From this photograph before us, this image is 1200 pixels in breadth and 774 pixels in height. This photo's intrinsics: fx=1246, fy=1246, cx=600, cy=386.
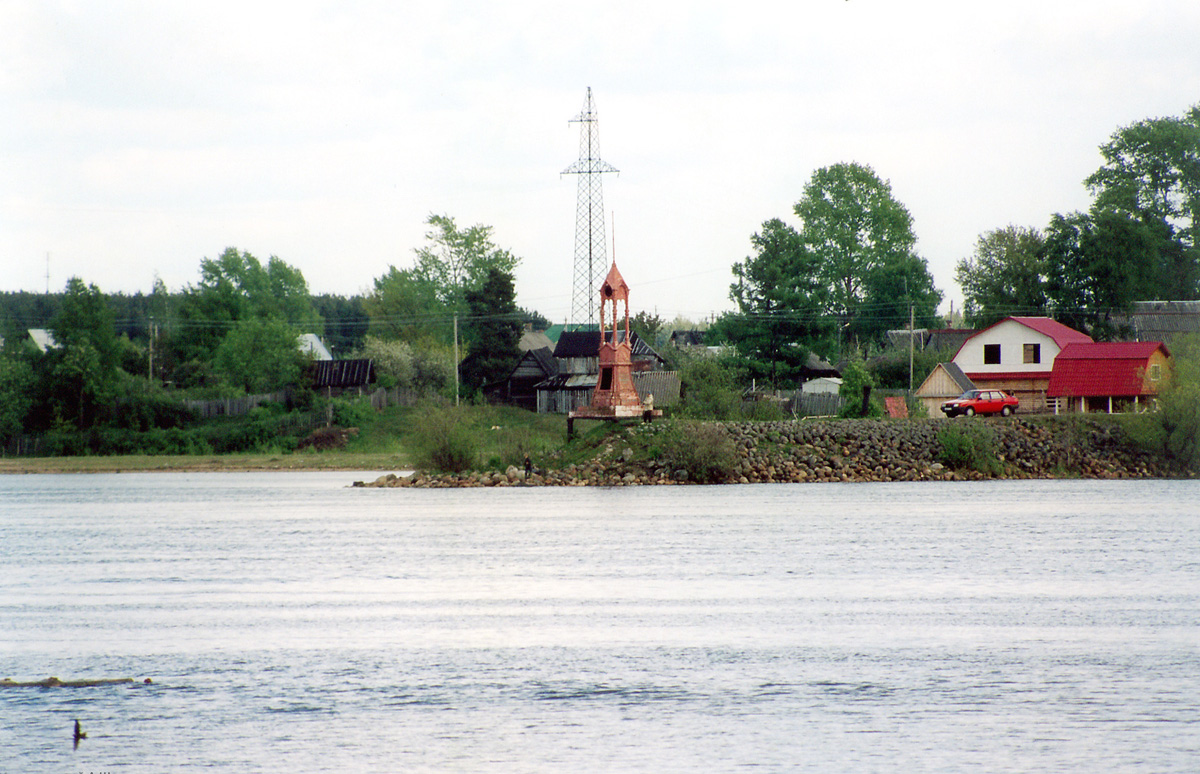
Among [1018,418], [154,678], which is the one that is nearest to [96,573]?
[154,678]

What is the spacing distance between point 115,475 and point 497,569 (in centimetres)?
5688

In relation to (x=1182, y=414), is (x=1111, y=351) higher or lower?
higher

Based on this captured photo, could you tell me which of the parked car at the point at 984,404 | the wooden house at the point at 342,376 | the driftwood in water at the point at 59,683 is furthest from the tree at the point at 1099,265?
the driftwood in water at the point at 59,683

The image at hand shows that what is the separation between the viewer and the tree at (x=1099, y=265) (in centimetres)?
9156

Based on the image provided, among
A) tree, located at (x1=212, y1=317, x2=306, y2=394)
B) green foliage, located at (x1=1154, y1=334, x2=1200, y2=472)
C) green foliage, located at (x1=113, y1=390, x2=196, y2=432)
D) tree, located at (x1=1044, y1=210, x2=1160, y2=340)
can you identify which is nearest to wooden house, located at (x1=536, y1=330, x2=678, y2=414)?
tree, located at (x1=212, y1=317, x2=306, y2=394)

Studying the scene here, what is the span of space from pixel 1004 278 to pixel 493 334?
143 ft

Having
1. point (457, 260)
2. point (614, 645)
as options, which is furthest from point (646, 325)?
point (614, 645)

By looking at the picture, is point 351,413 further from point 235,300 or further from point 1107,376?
point 1107,376

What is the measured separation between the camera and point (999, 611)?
1017 inches

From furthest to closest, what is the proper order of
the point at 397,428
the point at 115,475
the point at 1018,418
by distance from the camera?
1. the point at 397,428
2. the point at 115,475
3. the point at 1018,418

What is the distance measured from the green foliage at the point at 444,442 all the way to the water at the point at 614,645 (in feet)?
55.2

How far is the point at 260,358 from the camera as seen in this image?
103 metres

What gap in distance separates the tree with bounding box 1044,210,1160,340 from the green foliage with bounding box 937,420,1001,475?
34609 millimetres

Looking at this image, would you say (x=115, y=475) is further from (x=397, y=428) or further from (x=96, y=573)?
(x=96, y=573)
